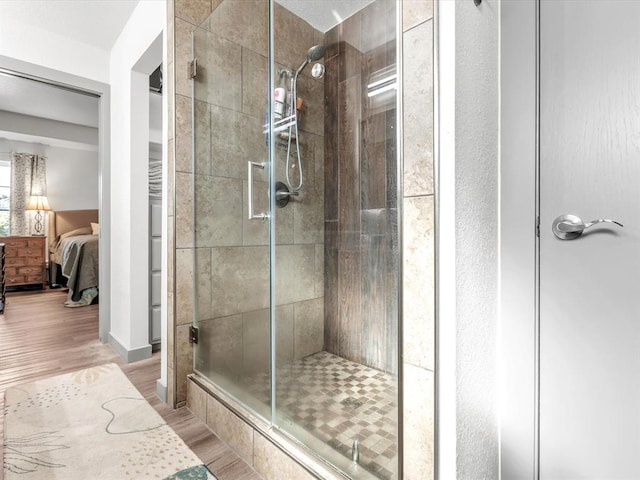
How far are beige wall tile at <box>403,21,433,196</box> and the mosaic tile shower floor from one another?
1.90 ft

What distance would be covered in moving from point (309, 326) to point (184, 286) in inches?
28.3

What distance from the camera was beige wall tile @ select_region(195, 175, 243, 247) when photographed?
5.48 ft

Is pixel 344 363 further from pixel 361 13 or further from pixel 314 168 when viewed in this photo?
pixel 361 13

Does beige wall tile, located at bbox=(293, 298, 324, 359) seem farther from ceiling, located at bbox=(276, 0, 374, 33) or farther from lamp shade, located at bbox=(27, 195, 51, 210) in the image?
lamp shade, located at bbox=(27, 195, 51, 210)

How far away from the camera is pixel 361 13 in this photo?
1.21 m

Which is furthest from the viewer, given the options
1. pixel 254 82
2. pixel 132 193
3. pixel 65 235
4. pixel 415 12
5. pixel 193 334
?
pixel 65 235

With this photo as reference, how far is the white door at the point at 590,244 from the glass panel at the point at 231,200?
41.0 inches

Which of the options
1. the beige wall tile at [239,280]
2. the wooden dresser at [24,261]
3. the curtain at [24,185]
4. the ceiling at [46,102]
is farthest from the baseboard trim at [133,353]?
the curtain at [24,185]

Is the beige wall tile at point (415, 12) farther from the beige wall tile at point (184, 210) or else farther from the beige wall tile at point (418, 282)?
the beige wall tile at point (184, 210)

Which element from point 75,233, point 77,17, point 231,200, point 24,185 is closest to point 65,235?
point 75,233

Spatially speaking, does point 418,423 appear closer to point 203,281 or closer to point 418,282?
point 418,282

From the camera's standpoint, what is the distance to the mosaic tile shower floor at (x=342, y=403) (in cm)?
100

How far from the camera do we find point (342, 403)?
1.28 metres

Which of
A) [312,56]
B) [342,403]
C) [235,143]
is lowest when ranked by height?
[342,403]
